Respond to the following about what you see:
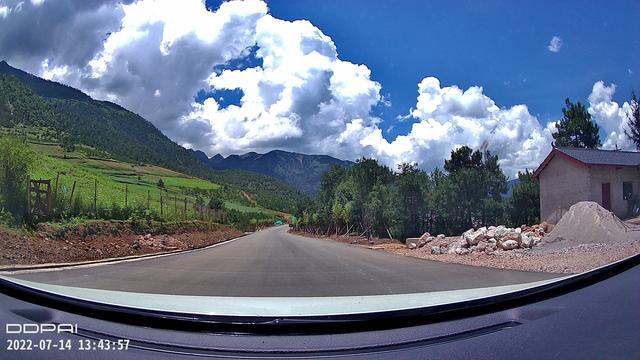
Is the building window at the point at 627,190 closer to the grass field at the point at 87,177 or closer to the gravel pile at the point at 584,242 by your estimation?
the gravel pile at the point at 584,242

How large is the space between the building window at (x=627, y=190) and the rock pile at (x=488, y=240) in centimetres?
267

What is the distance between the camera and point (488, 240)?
56.7ft

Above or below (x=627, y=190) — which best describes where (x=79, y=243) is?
below

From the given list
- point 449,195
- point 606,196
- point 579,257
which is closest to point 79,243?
point 579,257

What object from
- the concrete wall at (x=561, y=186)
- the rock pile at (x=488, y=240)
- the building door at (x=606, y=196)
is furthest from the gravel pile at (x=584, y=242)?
the rock pile at (x=488, y=240)

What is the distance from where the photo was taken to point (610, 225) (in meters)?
6.59

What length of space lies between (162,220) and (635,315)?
2144 cm

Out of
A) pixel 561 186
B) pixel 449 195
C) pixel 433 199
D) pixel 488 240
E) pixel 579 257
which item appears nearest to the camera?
pixel 579 257

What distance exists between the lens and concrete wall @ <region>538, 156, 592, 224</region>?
7992 mm

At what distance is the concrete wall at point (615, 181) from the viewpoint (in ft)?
22.0

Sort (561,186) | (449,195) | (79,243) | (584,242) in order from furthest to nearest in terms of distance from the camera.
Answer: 1. (449,195)
2. (79,243)
3. (561,186)
4. (584,242)

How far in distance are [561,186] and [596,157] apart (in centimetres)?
82

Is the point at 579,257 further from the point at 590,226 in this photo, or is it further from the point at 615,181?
the point at 615,181

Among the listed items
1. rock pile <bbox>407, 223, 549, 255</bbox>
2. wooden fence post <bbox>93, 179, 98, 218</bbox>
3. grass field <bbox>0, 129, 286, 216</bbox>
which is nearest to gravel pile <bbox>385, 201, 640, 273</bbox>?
rock pile <bbox>407, 223, 549, 255</bbox>
